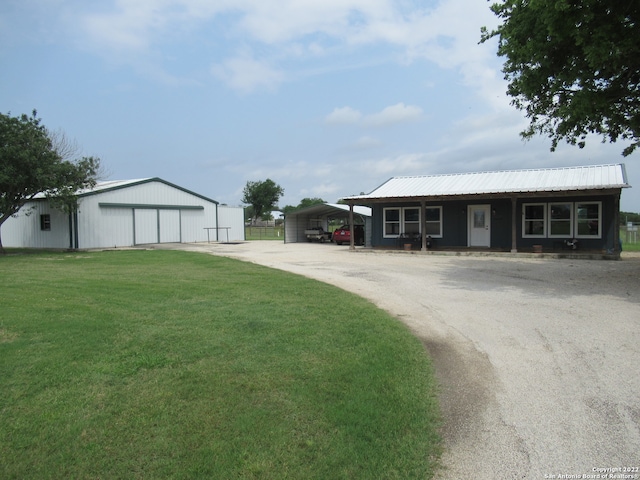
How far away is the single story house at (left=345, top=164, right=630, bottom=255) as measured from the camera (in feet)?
58.6


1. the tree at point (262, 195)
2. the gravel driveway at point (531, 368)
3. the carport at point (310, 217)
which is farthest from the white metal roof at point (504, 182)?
the tree at point (262, 195)

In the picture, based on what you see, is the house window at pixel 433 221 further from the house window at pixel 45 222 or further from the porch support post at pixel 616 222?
the house window at pixel 45 222

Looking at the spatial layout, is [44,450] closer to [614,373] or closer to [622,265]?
[614,373]

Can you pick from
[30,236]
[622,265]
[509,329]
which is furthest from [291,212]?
[509,329]

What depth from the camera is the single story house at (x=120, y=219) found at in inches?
967

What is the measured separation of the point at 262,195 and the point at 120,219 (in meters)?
51.6

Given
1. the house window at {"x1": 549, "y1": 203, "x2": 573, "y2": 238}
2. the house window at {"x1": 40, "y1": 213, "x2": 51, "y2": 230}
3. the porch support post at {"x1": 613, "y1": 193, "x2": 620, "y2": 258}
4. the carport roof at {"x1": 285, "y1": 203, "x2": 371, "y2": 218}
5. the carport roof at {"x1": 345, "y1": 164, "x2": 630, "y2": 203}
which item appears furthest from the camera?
the carport roof at {"x1": 285, "y1": 203, "x2": 371, "y2": 218}

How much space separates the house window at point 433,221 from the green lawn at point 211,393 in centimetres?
1517

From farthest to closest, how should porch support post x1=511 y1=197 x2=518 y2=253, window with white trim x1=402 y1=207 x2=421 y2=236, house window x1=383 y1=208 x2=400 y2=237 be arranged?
house window x1=383 y1=208 x2=400 y2=237 < window with white trim x1=402 y1=207 x2=421 y2=236 < porch support post x1=511 y1=197 x2=518 y2=253

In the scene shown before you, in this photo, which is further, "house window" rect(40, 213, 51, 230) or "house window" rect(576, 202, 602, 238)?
"house window" rect(40, 213, 51, 230)

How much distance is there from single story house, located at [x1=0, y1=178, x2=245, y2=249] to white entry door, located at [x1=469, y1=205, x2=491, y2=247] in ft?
61.4

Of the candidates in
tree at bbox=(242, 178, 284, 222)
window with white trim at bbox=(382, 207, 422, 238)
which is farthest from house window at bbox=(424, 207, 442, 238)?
tree at bbox=(242, 178, 284, 222)

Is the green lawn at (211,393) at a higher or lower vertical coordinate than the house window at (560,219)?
lower

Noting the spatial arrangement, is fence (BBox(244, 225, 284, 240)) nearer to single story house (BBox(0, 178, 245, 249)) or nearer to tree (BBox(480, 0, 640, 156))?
single story house (BBox(0, 178, 245, 249))
